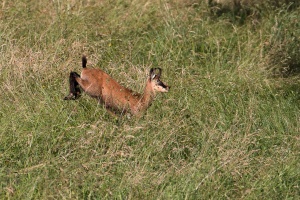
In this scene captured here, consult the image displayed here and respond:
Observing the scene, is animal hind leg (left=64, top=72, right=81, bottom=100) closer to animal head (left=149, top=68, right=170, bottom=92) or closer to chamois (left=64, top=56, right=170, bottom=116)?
chamois (left=64, top=56, right=170, bottom=116)

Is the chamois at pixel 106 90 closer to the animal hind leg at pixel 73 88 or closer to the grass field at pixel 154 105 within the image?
the animal hind leg at pixel 73 88

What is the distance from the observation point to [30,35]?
427 inches

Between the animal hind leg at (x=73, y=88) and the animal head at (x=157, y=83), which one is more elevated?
the animal hind leg at (x=73, y=88)

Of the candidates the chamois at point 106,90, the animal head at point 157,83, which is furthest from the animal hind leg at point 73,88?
the animal head at point 157,83

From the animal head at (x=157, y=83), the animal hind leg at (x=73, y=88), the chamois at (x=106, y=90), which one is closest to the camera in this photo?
the animal hind leg at (x=73, y=88)

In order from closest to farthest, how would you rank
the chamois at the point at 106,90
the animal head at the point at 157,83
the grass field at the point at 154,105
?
the grass field at the point at 154,105 < the chamois at the point at 106,90 < the animal head at the point at 157,83

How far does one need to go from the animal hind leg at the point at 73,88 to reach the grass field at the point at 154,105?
9 cm

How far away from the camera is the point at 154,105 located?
9133mm

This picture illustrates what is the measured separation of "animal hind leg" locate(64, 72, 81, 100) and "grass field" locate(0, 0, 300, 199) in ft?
0.29

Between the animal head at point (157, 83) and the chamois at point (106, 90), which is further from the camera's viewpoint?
the animal head at point (157, 83)

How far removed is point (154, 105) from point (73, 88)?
977 millimetres

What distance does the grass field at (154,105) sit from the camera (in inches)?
275

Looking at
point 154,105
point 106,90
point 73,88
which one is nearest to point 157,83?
point 154,105

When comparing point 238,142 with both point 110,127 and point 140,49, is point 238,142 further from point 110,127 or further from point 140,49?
point 140,49
